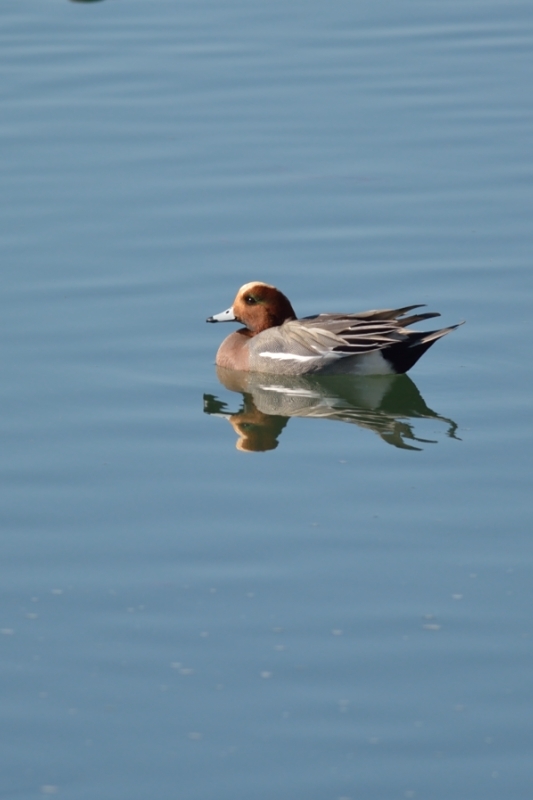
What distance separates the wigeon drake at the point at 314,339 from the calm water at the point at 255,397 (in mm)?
188

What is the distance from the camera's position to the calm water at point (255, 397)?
20.9 ft

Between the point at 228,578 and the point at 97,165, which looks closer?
the point at 228,578

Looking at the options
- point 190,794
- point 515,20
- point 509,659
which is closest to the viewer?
point 190,794

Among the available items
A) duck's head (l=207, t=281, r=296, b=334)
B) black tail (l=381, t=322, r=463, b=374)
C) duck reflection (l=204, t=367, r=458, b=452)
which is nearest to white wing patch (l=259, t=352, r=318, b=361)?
duck reflection (l=204, t=367, r=458, b=452)

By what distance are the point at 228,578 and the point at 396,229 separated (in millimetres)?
5878

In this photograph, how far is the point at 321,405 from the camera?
1056 centimetres

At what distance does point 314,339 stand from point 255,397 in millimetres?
660

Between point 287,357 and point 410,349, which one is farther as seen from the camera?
point 287,357

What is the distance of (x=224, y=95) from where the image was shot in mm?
15867

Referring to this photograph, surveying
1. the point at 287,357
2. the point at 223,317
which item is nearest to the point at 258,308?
the point at 223,317

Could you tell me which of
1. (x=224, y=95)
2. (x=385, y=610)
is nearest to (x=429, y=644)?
(x=385, y=610)

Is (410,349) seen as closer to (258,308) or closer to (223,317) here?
(258,308)

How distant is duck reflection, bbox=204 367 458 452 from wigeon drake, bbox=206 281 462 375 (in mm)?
98

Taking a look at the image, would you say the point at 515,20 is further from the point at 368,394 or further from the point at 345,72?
the point at 368,394
